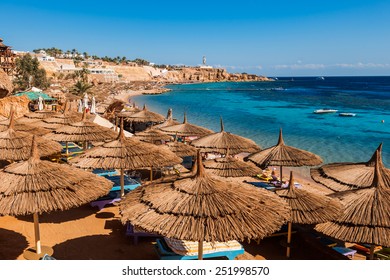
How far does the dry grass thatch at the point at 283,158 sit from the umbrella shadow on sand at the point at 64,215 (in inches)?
189

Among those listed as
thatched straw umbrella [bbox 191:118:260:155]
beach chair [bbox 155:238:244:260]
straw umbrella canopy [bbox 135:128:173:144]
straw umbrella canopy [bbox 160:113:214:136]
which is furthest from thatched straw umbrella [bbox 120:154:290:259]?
straw umbrella canopy [bbox 160:113:214:136]

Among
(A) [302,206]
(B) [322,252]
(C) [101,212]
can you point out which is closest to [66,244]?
(C) [101,212]

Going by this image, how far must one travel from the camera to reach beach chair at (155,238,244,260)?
5906 mm

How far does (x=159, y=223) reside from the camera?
409 centimetres

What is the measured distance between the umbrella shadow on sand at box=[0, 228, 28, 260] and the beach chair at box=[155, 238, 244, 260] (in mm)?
2662

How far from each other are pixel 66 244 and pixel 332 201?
17.2ft

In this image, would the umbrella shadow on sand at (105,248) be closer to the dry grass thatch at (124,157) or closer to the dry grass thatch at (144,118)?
the dry grass thatch at (124,157)

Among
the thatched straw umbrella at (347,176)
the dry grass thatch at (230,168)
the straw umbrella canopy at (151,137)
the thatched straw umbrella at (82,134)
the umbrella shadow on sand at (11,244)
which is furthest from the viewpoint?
the straw umbrella canopy at (151,137)

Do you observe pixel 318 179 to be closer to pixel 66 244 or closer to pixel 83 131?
pixel 66 244

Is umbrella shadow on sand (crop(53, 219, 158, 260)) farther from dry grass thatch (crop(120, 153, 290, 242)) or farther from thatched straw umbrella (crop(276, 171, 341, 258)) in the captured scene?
thatched straw umbrella (crop(276, 171, 341, 258))

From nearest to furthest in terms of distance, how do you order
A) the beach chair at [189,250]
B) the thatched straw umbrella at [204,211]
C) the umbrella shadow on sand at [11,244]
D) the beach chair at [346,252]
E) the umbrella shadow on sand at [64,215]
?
the thatched straw umbrella at [204,211] → the beach chair at [189,250] → the umbrella shadow on sand at [11,244] → the beach chair at [346,252] → the umbrella shadow on sand at [64,215]

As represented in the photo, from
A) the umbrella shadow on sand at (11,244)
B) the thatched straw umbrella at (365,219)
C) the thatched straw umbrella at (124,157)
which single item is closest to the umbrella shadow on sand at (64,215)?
the umbrella shadow on sand at (11,244)

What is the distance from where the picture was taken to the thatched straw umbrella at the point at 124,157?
7438 mm

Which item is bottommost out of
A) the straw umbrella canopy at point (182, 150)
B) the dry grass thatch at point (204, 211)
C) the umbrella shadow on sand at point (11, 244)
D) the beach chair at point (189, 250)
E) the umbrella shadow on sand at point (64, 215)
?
the umbrella shadow on sand at point (64, 215)
